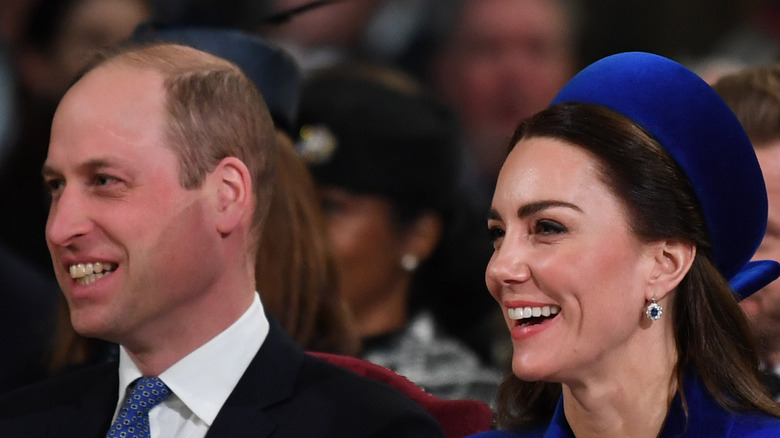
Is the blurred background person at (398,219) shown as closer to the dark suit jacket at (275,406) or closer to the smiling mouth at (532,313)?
the dark suit jacket at (275,406)

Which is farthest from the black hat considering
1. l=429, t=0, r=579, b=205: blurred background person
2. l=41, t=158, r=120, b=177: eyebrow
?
l=41, t=158, r=120, b=177: eyebrow

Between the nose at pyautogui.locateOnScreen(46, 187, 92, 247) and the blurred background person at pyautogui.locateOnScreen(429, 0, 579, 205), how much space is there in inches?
115

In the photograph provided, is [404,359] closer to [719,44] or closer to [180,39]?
[180,39]

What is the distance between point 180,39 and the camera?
321 centimetres

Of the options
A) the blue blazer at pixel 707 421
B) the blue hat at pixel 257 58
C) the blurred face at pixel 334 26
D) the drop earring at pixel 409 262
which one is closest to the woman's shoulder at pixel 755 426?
the blue blazer at pixel 707 421

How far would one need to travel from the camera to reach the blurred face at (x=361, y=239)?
14.1 feet

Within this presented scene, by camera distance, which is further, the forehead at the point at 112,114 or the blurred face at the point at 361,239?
the blurred face at the point at 361,239

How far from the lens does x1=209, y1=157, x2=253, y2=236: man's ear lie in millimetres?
2396

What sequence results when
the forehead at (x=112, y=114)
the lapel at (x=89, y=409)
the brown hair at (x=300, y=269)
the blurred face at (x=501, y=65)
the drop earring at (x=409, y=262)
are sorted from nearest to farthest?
the forehead at (x=112, y=114)
the lapel at (x=89, y=409)
the brown hair at (x=300, y=269)
the drop earring at (x=409, y=262)
the blurred face at (x=501, y=65)

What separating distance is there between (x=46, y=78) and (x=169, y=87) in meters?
2.74

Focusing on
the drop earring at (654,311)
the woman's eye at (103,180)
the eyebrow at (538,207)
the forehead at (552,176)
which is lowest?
the drop earring at (654,311)

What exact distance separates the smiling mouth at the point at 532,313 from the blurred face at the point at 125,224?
53 centimetres

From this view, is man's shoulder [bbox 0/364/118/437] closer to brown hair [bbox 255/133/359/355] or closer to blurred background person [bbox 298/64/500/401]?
brown hair [bbox 255/133/359/355]

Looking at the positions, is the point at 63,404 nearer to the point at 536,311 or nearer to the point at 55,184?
the point at 55,184
